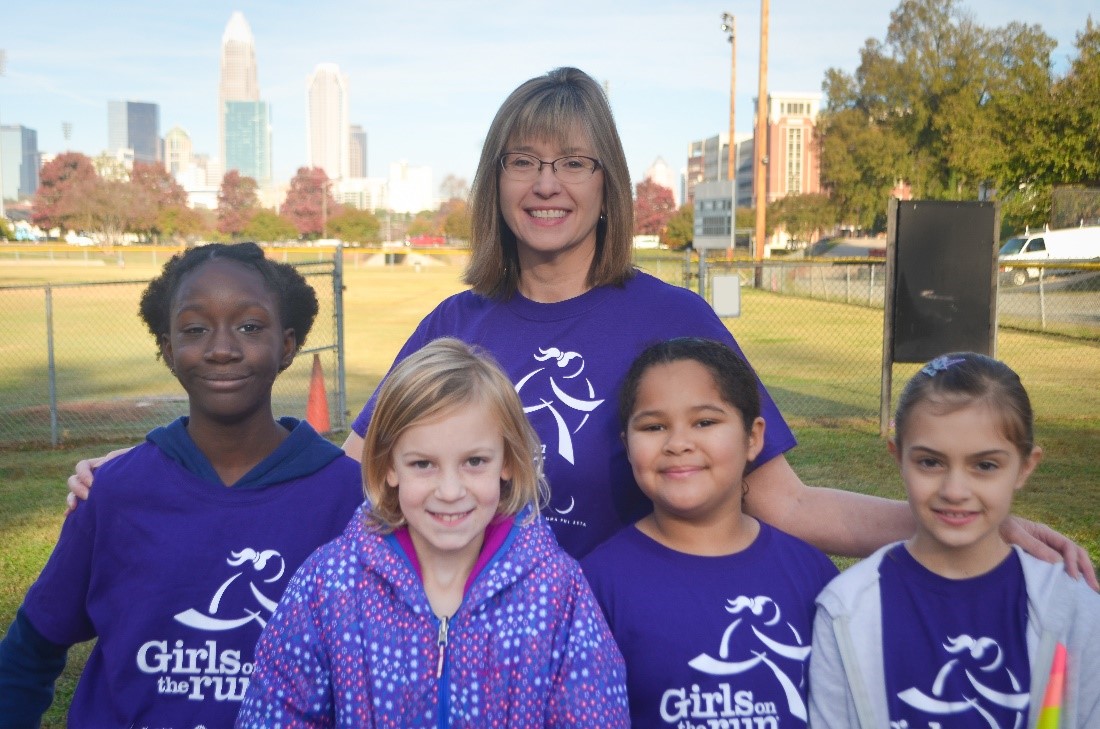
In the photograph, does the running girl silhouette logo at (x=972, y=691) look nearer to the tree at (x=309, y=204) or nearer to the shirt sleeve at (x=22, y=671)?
the shirt sleeve at (x=22, y=671)

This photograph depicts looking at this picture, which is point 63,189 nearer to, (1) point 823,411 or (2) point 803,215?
(2) point 803,215

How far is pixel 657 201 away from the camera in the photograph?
3959 inches

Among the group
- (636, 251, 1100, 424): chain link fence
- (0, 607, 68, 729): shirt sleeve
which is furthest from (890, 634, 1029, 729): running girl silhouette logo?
(636, 251, 1100, 424): chain link fence

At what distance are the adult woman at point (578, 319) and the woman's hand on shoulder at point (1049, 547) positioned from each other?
0.23 m

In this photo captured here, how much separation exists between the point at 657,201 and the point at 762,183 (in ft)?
224

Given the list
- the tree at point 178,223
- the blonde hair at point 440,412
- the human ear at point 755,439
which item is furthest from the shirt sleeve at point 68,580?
the tree at point 178,223

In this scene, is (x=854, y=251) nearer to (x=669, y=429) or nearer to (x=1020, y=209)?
(x=1020, y=209)

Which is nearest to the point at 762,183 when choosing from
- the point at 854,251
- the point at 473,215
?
the point at 854,251

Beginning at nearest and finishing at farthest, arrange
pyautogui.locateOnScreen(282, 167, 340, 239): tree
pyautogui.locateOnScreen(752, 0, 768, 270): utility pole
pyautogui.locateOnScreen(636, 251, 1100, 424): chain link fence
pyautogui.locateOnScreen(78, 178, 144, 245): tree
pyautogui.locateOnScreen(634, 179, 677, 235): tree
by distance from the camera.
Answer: pyautogui.locateOnScreen(636, 251, 1100, 424): chain link fence, pyautogui.locateOnScreen(752, 0, 768, 270): utility pole, pyautogui.locateOnScreen(78, 178, 144, 245): tree, pyautogui.locateOnScreen(634, 179, 677, 235): tree, pyautogui.locateOnScreen(282, 167, 340, 239): tree

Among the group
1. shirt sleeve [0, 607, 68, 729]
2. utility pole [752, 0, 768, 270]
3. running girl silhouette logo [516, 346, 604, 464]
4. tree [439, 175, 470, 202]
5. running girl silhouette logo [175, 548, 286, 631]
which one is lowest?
shirt sleeve [0, 607, 68, 729]

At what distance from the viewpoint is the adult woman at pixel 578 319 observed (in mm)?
2418

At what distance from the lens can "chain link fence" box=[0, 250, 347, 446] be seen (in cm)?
977

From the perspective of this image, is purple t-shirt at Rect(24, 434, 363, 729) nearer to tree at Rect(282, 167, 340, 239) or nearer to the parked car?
the parked car

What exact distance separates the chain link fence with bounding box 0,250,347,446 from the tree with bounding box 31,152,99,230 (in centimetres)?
5995
